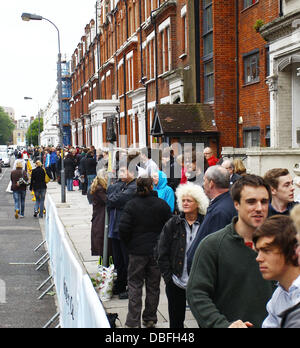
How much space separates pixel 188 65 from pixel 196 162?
12.5 m

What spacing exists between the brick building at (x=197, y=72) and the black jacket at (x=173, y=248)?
856 centimetres

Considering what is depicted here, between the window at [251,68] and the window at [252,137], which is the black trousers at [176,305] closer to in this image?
the window at [252,137]

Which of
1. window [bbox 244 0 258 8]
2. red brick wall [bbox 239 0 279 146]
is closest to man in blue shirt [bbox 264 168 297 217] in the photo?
red brick wall [bbox 239 0 279 146]

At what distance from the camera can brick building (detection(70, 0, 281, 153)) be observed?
1738 centimetres

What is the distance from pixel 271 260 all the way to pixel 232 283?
0.78 meters

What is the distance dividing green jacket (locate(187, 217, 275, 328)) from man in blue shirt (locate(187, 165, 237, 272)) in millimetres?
1002

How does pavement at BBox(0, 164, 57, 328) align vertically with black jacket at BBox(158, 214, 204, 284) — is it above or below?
below

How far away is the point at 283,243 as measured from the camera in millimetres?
2754

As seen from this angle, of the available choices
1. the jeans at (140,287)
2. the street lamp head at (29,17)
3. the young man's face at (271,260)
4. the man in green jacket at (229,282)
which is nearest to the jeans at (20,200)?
the street lamp head at (29,17)

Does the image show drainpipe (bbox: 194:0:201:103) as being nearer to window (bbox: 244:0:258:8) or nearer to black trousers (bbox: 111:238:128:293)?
window (bbox: 244:0:258:8)

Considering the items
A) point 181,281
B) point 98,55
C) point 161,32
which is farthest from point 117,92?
point 181,281

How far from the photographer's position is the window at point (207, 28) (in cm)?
2015

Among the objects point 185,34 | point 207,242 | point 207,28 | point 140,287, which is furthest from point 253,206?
point 185,34

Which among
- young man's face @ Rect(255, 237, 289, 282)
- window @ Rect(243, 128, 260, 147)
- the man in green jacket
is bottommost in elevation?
the man in green jacket
